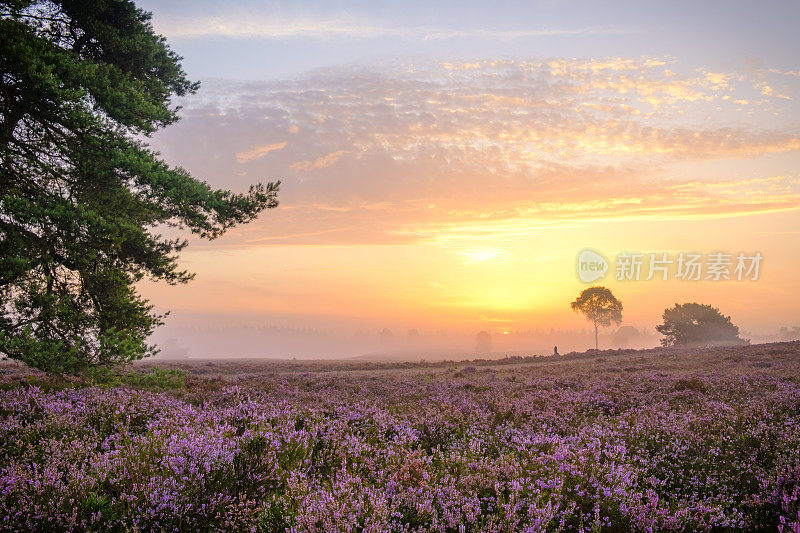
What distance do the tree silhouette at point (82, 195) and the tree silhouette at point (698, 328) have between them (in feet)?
249

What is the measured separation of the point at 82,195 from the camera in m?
11.0

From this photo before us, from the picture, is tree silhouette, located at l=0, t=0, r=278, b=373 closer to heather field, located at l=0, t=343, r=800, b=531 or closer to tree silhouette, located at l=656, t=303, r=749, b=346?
heather field, located at l=0, t=343, r=800, b=531

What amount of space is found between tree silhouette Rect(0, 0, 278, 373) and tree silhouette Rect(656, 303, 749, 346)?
2988 inches

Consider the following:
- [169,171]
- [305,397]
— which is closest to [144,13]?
[169,171]

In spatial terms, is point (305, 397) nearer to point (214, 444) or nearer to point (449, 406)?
point (449, 406)

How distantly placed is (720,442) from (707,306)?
277ft

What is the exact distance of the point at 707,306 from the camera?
73000 millimetres

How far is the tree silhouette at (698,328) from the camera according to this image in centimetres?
6800

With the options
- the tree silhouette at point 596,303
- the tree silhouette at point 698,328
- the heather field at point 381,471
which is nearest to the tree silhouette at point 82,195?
the heather field at point 381,471

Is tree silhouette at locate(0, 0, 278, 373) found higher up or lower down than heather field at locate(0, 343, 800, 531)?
higher up

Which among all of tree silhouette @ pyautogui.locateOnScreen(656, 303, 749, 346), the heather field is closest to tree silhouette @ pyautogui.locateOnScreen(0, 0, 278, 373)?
the heather field

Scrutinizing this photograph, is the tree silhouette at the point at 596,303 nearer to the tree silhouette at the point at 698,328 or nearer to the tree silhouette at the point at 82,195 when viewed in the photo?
the tree silhouette at the point at 698,328

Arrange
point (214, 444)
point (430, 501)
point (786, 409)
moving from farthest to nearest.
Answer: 1. point (786, 409)
2. point (214, 444)
3. point (430, 501)

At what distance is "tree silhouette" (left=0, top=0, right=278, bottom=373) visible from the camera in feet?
31.1
